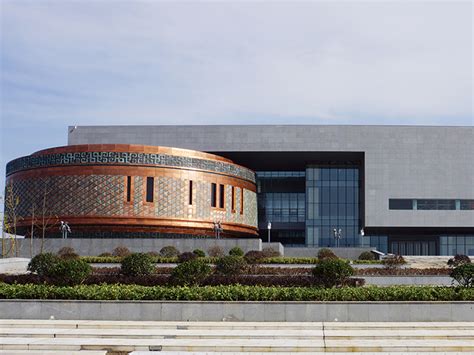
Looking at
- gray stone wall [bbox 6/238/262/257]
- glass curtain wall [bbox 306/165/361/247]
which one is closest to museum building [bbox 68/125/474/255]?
glass curtain wall [bbox 306/165/361/247]

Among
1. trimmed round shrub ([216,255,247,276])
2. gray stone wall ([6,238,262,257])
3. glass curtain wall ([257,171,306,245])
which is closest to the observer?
trimmed round shrub ([216,255,247,276])

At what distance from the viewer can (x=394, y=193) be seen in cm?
5578

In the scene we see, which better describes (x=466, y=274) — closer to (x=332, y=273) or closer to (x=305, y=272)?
(x=332, y=273)

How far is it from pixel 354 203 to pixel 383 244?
455 cm

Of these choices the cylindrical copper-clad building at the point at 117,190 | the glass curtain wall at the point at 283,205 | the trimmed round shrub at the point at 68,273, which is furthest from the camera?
the glass curtain wall at the point at 283,205

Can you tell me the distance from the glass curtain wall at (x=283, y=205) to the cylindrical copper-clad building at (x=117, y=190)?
51.9ft

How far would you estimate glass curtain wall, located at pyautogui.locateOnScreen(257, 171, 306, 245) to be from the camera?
6306 cm

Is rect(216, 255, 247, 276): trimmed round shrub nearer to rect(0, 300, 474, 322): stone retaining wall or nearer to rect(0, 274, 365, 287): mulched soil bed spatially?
rect(0, 274, 365, 287): mulched soil bed

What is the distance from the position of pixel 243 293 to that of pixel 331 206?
1554 inches

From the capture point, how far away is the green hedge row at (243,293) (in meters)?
20.9

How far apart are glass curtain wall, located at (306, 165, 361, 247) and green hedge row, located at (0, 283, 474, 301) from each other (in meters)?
37.8

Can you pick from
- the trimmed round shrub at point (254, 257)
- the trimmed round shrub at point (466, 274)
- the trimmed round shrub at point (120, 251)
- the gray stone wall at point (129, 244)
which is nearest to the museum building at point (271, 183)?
the gray stone wall at point (129, 244)

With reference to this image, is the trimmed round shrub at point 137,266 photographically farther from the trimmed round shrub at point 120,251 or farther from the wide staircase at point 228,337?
the trimmed round shrub at point 120,251

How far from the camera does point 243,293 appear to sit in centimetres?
2098
